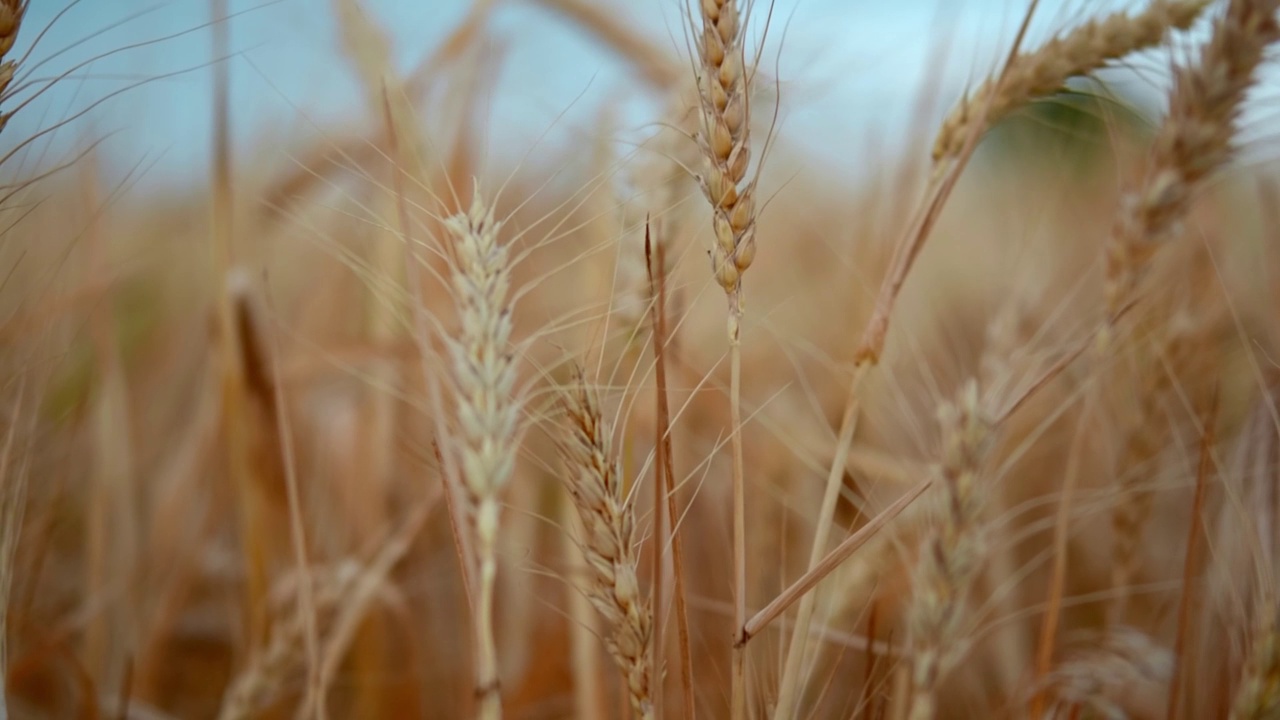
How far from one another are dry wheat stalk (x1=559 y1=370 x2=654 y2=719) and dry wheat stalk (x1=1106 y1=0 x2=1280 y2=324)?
42 cm

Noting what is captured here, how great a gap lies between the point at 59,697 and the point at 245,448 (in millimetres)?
536

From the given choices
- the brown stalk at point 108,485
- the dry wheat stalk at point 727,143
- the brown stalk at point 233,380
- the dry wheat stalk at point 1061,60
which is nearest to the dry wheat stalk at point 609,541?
the dry wheat stalk at point 727,143

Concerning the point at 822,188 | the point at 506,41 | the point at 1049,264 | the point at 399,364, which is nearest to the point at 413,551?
Answer: the point at 399,364

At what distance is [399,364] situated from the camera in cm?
100

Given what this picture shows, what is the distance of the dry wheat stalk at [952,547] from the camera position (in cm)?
39

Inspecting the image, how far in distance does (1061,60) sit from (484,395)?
508 millimetres

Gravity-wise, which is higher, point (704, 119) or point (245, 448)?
point (704, 119)

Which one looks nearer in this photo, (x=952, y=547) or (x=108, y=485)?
(x=952, y=547)

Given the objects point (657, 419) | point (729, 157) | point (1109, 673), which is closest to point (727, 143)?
point (729, 157)

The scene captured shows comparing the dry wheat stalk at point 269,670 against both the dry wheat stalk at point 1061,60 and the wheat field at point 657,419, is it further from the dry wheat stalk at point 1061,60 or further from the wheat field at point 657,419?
the dry wheat stalk at point 1061,60

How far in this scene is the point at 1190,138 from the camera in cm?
58

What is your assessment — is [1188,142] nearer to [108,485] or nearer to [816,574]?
[816,574]

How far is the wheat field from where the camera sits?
0.43 metres

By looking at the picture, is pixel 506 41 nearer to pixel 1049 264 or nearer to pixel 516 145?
pixel 516 145
